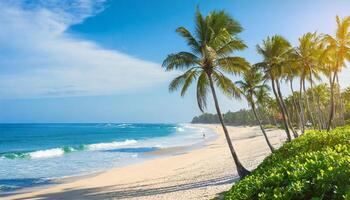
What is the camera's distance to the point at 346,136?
922 cm

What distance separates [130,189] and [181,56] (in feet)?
Result: 24.9

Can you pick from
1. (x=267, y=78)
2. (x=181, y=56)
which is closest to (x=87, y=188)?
(x=181, y=56)

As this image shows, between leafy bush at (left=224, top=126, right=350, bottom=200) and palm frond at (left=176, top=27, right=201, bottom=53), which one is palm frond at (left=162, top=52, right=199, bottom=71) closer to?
palm frond at (left=176, top=27, right=201, bottom=53)

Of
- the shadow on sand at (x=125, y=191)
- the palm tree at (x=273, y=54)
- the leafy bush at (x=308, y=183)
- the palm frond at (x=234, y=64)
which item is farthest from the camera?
the palm tree at (x=273, y=54)

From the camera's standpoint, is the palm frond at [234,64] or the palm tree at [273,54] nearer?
the palm frond at [234,64]

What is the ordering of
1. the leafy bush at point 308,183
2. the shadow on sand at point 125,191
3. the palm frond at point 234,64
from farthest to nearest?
1. the palm frond at point 234,64
2. the shadow on sand at point 125,191
3. the leafy bush at point 308,183

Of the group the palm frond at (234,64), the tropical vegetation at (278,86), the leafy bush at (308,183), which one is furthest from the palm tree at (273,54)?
the leafy bush at (308,183)

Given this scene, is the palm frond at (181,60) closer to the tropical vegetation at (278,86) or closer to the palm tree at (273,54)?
the tropical vegetation at (278,86)

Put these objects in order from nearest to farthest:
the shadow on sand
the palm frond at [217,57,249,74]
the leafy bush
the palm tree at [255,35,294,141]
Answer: the leafy bush
the shadow on sand
the palm frond at [217,57,249,74]
the palm tree at [255,35,294,141]

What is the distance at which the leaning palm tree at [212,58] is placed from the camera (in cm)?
1772

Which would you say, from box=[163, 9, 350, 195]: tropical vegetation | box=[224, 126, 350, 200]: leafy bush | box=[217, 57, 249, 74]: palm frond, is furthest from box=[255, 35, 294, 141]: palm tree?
box=[224, 126, 350, 200]: leafy bush

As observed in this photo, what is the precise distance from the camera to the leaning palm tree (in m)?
17.7

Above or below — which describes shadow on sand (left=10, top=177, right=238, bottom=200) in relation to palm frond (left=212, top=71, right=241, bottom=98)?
below

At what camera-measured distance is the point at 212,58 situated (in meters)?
17.4
